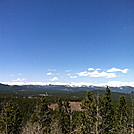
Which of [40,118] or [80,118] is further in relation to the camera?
[80,118]

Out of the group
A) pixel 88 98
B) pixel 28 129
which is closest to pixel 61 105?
pixel 88 98

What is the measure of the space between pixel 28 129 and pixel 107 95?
1349 inches

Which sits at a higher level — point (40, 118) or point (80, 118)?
point (40, 118)

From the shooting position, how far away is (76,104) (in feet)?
468

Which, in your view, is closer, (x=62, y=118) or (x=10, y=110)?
(x=10, y=110)

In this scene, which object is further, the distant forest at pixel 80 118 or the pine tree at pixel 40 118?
the pine tree at pixel 40 118

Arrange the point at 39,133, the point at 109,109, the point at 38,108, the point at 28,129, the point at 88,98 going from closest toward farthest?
the point at 39,133
the point at 38,108
the point at 28,129
the point at 88,98
the point at 109,109

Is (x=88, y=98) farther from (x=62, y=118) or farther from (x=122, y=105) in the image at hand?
(x=62, y=118)

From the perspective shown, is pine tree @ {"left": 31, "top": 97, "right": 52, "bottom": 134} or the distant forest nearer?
the distant forest

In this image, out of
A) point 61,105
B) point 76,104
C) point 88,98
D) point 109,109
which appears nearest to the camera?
point 88,98

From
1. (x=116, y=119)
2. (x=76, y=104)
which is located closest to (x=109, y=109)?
(x=116, y=119)

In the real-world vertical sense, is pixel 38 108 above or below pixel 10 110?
above

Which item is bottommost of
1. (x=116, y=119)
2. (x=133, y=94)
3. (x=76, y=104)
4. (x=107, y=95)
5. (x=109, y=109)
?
(x=76, y=104)

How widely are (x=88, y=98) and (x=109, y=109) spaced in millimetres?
11043
